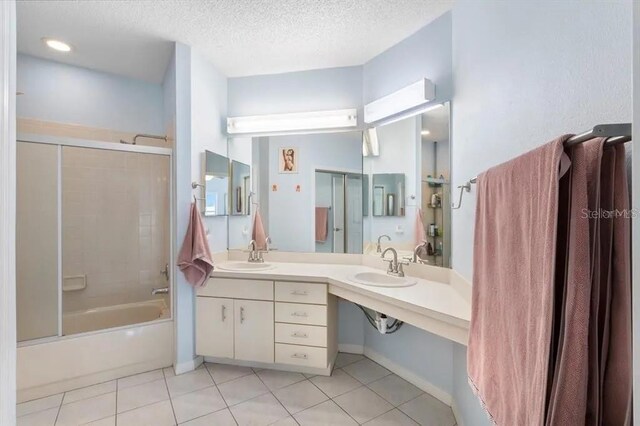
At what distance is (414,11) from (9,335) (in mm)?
2299

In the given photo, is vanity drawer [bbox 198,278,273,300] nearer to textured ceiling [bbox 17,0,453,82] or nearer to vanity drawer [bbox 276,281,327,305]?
vanity drawer [bbox 276,281,327,305]

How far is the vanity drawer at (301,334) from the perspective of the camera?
2094mm

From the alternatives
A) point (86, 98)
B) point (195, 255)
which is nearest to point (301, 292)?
point (195, 255)

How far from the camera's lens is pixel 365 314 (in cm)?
244

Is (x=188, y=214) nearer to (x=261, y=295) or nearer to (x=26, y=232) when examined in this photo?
(x=261, y=295)

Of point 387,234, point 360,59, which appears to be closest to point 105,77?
point 360,59

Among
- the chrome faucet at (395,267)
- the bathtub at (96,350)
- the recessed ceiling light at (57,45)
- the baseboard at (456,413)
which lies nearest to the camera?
the baseboard at (456,413)

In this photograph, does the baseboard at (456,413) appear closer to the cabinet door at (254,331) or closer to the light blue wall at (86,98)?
the cabinet door at (254,331)

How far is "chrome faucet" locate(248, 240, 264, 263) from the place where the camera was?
257 centimetres

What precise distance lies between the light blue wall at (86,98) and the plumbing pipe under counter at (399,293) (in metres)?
1.75

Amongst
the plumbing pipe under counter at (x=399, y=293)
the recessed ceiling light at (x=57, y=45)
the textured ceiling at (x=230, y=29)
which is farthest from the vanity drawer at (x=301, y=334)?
the recessed ceiling light at (x=57, y=45)

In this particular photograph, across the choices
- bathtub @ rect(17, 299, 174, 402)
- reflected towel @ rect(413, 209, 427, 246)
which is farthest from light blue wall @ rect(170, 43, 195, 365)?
reflected towel @ rect(413, 209, 427, 246)

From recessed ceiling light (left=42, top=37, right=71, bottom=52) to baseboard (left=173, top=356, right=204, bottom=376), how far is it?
2.56 meters

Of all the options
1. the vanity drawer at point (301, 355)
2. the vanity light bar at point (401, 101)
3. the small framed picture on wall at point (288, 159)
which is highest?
the vanity light bar at point (401, 101)
